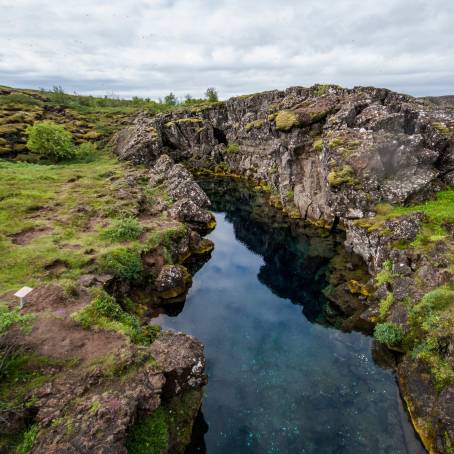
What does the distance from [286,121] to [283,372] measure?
41973 millimetres

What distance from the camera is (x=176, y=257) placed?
3198cm

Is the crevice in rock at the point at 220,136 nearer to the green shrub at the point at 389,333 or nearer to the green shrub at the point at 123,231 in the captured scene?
the green shrub at the point at 123,231

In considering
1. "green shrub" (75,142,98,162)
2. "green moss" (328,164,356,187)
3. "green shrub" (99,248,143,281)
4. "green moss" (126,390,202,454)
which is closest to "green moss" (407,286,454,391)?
"green moss" (126,390,202,454)

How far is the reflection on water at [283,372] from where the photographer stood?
50.2 feet

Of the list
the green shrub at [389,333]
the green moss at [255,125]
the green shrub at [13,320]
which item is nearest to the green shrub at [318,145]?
the green moss at [255,125]

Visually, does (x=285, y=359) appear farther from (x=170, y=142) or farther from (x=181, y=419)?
(x=170, y=142)

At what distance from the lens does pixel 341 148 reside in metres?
36.7

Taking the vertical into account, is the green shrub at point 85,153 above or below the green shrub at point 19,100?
below

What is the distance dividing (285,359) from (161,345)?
9078mm

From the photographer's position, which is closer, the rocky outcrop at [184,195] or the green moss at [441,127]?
the green moss at [441,127]

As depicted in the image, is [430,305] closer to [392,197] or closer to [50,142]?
[392,197]

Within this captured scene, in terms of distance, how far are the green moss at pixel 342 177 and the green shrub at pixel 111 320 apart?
83.2 feet

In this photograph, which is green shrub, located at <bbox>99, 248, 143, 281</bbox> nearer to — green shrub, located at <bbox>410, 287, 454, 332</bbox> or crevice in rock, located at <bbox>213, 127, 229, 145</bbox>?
green shrub, located at <bbox>410, 287, 454, 332</bbox>

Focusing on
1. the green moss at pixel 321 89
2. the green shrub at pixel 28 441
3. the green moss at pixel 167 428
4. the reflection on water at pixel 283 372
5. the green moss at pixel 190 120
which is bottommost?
the reflection on water at pixel 283 372
